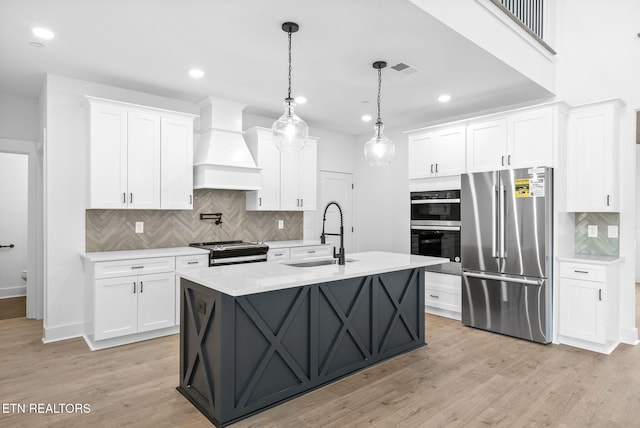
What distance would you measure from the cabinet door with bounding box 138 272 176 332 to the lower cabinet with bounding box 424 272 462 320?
3197 mm

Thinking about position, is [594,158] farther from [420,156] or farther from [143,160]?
[143,160]

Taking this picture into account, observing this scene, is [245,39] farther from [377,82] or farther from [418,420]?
[418,420]

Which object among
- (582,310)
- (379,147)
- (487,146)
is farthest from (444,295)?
(379,147)

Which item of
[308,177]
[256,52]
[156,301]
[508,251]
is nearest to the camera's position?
[256,52]

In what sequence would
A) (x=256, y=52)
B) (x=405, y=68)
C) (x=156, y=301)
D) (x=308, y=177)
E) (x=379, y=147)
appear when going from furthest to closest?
1. (x=308, y=177)
2. (x=156, y=301)
3. (x=405, y=68)
4. (x=379, y=147)
5. (x=256, y=52)

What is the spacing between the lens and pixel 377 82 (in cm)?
417

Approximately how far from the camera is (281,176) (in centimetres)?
554

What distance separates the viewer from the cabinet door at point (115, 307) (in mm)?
3791

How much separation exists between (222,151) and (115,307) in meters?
2.10

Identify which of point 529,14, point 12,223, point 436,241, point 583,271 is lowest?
point 583,271

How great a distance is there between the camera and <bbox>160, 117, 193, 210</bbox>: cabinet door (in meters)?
4.46

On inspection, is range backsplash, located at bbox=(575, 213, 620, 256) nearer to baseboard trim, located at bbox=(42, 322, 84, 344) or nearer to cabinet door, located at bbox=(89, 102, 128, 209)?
cabinet door, located at bbox=(89, 102, 128, 209)

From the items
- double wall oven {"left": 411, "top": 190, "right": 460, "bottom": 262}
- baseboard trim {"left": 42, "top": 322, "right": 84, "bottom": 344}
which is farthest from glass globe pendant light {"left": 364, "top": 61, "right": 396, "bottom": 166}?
baseboard trim {"left": 42, "top": 322, "right": 84, "bottom": 344}

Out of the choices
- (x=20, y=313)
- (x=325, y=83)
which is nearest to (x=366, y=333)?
(x=325, y=83)
